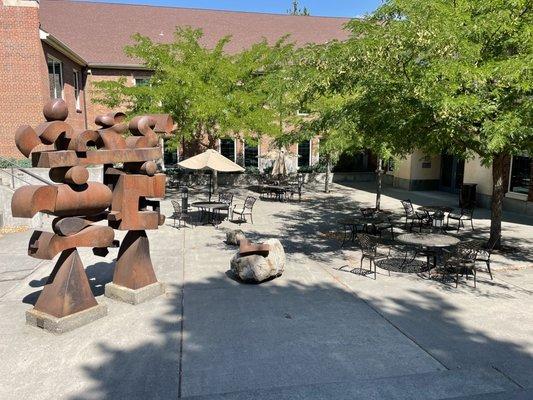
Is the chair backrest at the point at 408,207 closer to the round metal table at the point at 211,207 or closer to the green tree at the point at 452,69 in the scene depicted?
the green tree at the point at 452,69

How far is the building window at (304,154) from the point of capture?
2934 cm

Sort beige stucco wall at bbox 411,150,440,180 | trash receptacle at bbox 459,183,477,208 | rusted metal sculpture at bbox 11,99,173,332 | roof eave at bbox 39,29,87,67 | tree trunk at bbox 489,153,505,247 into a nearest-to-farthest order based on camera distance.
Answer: rusted metal sculpture at bbox 11,99,173,332
tree trunk at bbox 489,153,505,247
trash receptacle at bbox 459,183,477,208
roof eave at bbox 39,29,87,67
beige stucco wall at bbox 411,150,440,180

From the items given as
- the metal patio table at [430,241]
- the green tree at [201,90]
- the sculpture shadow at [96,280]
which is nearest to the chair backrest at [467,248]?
the metal patio table at [430,241]

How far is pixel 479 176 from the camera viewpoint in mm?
18781

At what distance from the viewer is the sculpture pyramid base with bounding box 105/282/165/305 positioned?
24.3 feet

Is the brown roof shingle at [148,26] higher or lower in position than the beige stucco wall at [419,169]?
higher

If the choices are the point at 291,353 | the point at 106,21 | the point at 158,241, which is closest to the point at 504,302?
the point at 291,353

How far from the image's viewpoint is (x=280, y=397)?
4750 mm

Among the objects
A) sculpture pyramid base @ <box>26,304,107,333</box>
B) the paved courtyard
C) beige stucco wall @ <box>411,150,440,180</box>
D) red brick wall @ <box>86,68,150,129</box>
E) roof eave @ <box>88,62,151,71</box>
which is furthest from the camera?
red brick wall @ <box>86,68,150,129</box>

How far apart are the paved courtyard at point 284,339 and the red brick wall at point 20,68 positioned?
11842 mm

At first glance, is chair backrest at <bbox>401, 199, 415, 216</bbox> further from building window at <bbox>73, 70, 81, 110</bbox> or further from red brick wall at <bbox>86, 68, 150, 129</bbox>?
building window at <bbox>73, 70, 81, 110</bbox>

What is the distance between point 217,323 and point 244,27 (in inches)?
1111

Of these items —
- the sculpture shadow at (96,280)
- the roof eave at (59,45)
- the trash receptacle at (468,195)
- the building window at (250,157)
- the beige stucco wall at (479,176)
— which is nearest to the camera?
the sculpture shadow at (96,280)

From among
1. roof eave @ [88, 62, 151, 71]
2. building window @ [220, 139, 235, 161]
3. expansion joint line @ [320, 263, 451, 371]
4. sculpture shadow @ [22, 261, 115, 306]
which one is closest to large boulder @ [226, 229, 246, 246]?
expansion joint line @ [320, 263, 451, 371]
